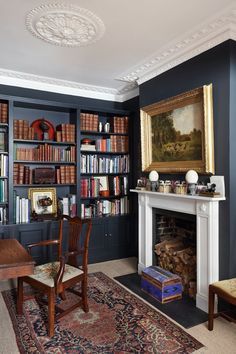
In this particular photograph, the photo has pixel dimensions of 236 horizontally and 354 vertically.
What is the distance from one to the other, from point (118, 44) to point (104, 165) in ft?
6.22

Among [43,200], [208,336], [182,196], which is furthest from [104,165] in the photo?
[208,336]

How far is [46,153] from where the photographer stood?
12.8 ft

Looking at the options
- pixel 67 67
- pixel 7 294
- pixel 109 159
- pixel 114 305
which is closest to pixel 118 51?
pixel 67 67

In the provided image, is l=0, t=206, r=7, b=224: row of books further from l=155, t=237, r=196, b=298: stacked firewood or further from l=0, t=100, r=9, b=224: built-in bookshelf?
l=155, t=237, r=196, b=298: stacked firewood

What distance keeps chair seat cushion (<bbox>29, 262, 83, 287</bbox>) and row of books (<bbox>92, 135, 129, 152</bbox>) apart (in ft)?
6.87

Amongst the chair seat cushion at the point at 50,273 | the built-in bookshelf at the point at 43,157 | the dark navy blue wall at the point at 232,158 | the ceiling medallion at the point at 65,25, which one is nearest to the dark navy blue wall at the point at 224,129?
the dark navy blue wall at the point at 232,158

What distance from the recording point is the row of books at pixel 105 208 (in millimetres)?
4210

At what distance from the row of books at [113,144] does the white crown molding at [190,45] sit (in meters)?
1.03

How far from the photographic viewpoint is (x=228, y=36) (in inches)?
98.7

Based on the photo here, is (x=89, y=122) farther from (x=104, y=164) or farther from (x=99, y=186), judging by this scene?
(x=99, y=186)

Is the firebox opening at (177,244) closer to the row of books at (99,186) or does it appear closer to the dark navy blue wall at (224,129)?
the dark navy blue wall at (224,129)

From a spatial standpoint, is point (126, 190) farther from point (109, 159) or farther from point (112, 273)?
point (112, 273)

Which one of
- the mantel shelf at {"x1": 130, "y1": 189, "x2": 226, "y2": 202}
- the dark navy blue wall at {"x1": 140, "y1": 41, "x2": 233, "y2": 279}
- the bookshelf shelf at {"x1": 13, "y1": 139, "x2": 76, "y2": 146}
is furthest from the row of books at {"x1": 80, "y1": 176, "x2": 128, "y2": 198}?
the dark navy blue wall at {"x1": 140, "y1": 41, "x2": 233, "y2": 279}

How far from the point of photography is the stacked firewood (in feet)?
10.0
